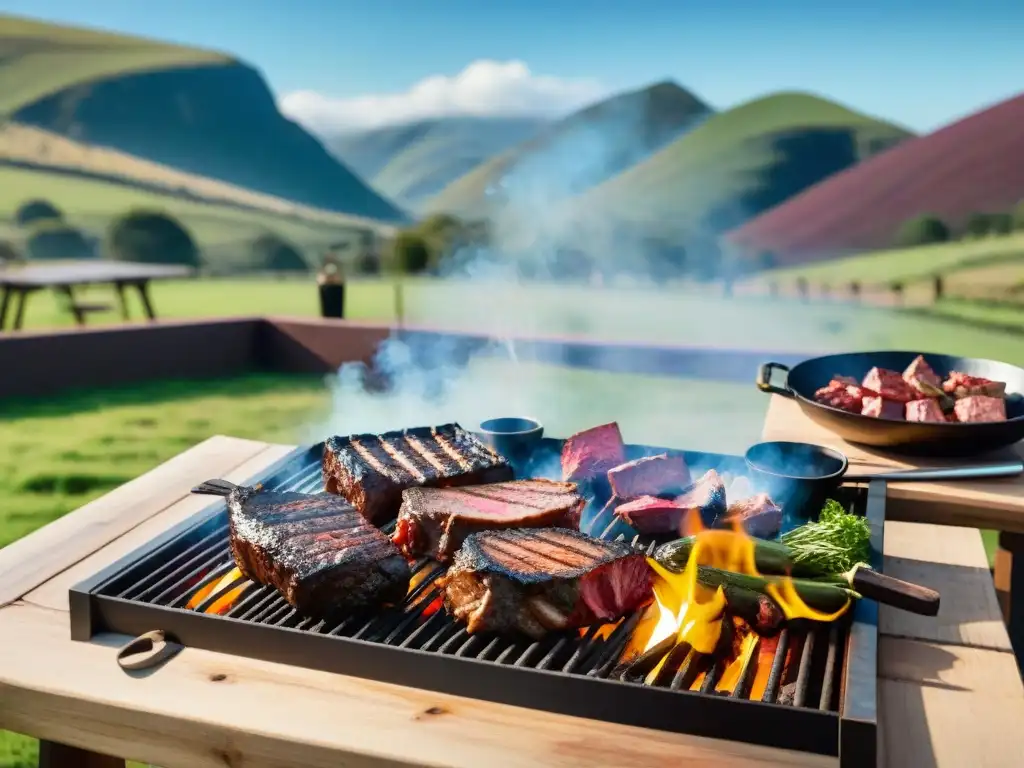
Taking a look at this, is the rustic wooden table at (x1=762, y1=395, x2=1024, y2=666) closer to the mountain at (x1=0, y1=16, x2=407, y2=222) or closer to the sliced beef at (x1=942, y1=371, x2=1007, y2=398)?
the sliced beef at (x1=942, y1=371, x2=1007, y2=398)

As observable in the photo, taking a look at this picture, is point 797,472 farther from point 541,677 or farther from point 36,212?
point 36,212

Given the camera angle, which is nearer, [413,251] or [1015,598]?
[1015,598]

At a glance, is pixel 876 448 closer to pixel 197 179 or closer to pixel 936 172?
pixel 936 172

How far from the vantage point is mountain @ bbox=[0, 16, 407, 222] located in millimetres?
47469

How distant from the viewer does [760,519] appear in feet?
8.54

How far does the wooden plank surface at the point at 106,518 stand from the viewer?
9.03 feet

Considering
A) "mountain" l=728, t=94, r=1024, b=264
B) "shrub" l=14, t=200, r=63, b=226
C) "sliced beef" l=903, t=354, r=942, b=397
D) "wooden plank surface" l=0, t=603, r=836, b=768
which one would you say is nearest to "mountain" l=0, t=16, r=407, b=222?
"shrub" l=14, t=200, r=63, b=226

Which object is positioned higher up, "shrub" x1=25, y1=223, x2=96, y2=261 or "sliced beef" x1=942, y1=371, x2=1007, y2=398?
"shrub" x1=25, y1=223, x2=96, y2=261

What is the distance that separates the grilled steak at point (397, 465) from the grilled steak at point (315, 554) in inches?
7.0

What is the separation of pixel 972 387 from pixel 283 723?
9.60 feet

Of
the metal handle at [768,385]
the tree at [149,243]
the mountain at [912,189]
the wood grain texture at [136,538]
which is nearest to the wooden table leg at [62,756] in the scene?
the wood grain texture at [136,538]

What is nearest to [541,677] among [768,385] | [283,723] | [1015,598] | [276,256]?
[283,723]

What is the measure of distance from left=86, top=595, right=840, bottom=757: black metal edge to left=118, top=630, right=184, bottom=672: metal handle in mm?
26

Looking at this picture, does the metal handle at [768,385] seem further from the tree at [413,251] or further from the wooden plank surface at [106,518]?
the tree at [413,251]
